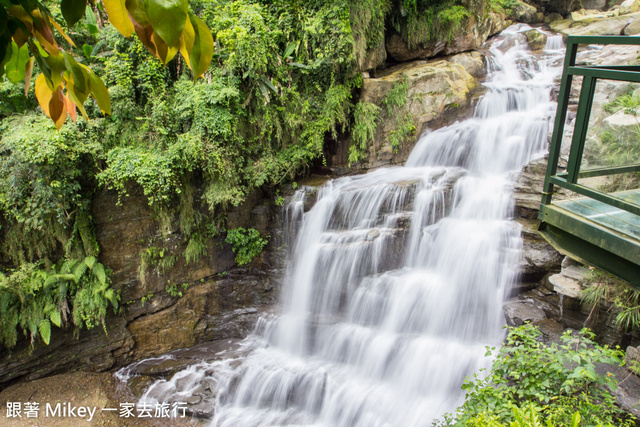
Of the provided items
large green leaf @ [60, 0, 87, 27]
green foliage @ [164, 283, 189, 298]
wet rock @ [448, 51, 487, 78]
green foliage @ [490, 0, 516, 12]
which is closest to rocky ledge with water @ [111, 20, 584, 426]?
wet rock @ [448, 51, 487, 78]

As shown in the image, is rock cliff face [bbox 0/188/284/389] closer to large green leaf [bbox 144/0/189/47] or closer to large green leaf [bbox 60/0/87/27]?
large green leaf [bbox 60/0/87/27]

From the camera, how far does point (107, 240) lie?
26.2ft

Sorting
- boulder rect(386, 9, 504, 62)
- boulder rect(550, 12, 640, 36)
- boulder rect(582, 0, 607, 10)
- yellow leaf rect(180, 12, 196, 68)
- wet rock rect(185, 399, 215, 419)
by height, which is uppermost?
boulder rect(582, 0, 607, 10)

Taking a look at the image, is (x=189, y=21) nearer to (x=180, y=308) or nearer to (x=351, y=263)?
(x=351, y=263)

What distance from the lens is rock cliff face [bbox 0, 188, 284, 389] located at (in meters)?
7.80

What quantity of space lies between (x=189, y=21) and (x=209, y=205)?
791cm

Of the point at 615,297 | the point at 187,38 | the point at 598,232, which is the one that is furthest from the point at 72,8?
the point at 615,297

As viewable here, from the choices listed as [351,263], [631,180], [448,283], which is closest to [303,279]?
[351,263]

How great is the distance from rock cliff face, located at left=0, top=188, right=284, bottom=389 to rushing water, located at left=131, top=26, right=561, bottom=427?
686 mm

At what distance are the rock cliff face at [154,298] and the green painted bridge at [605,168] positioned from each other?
6432 mm

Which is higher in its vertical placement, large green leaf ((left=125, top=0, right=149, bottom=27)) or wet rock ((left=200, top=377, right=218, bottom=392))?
large green leaf ((left=125, top=0, right=149, bottom=27))

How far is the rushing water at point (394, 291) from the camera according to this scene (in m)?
6.68

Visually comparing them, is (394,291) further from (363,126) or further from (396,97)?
(396,97)

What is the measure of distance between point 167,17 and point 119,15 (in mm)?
136
